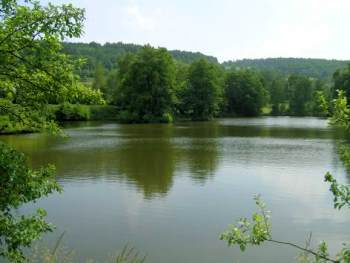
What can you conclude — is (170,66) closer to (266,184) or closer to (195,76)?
(195,76)

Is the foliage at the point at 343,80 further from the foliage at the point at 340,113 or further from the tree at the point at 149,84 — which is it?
the foliage at the point at 340,113

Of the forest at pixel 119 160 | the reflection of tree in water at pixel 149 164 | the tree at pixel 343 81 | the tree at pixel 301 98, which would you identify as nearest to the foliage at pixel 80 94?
the forest at pixel 119 160

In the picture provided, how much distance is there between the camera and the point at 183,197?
17234mm

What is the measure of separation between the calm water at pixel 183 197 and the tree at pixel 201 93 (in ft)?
132

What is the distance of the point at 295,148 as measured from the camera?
108 feet

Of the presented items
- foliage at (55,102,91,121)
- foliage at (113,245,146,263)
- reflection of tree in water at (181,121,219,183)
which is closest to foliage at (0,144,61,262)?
foliage at (113,245,146,263)

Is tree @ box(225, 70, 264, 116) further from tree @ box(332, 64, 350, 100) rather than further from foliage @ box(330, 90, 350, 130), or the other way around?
foliage @ box(330, 90, 350, 130)

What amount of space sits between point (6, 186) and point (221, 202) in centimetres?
1216

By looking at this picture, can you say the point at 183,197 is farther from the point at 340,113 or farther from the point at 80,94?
the point at 340,113

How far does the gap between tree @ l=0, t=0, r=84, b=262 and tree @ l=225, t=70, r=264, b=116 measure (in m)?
81.4

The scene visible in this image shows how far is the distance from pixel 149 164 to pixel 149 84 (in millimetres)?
43035

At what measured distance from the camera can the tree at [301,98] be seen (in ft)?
316

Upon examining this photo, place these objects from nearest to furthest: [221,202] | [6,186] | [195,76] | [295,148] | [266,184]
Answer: [6,186] < [221,202] < [266,184] < [295,148] < [195,76]

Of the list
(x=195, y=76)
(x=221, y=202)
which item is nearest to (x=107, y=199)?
(x=221, y=202)
